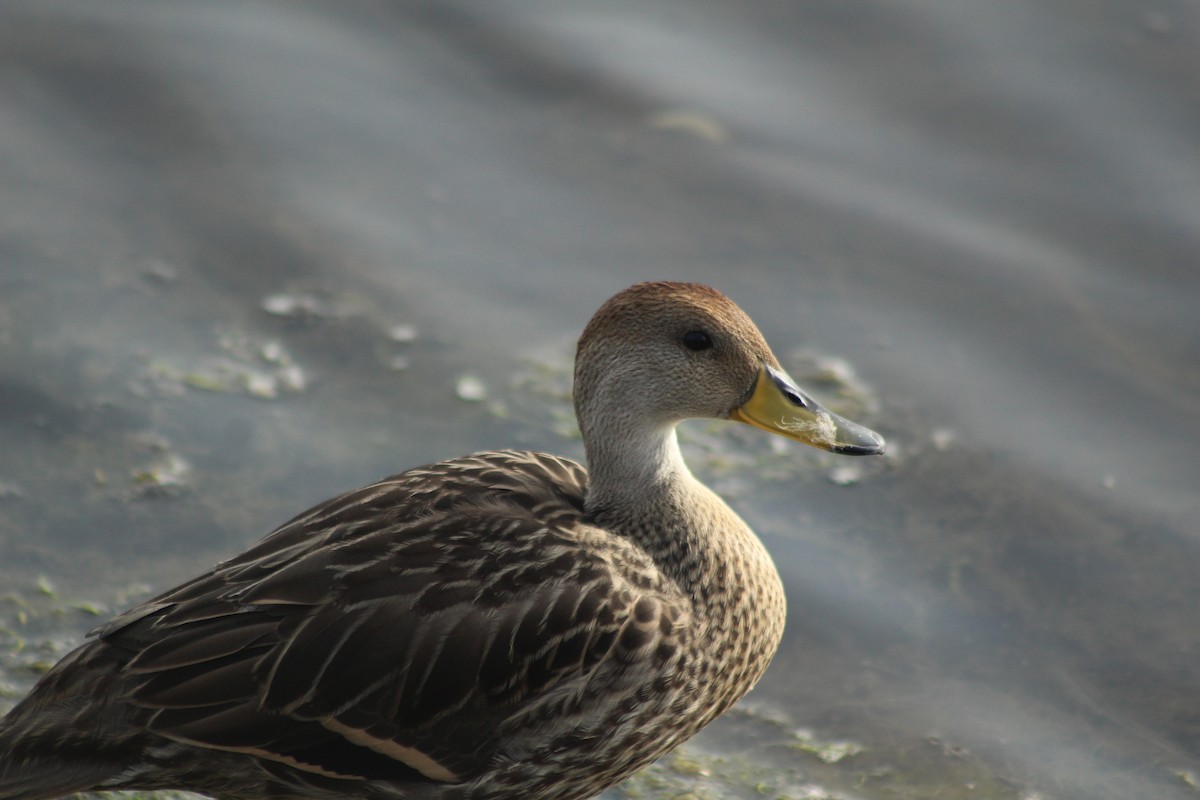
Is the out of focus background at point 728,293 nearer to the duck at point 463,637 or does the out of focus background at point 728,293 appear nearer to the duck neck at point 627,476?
the duck at point 463,637

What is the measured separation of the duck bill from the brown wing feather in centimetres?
71

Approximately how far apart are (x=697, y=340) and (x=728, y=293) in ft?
7.76

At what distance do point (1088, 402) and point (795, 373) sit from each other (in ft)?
4.11

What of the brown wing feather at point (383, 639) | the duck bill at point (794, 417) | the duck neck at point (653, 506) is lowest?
the brown wing feather at point (383, 639)

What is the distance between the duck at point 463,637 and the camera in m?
4.29

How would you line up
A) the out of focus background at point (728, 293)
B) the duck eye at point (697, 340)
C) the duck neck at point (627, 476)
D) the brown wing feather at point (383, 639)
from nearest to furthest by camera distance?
the brown wing feather at point (383, 639)
the duck eye at point (697, 340)
the duck neck at point (627, 476)
the out of focus background at point (728, 293)

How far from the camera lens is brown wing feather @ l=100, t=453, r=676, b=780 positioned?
4281mm

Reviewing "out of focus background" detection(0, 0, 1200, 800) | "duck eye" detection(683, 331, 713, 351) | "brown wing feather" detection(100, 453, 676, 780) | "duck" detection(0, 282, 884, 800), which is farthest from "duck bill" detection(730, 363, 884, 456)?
"out of focus background" detection(0, 0, 1200, 800)

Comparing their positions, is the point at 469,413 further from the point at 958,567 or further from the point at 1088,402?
the point at 1088,402

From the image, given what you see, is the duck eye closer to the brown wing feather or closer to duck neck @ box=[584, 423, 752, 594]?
duck neck @ box=[584, 423, 752, 594]

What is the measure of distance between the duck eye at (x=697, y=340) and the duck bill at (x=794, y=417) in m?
0.20

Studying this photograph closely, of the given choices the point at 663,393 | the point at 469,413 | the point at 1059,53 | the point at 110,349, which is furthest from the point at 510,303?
the point at 1059,53

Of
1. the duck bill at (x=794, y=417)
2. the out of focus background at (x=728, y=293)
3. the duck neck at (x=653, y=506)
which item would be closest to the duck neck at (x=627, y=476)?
the duck neck at (x=653, y=506)

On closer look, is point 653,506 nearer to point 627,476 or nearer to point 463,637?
point 627,476
